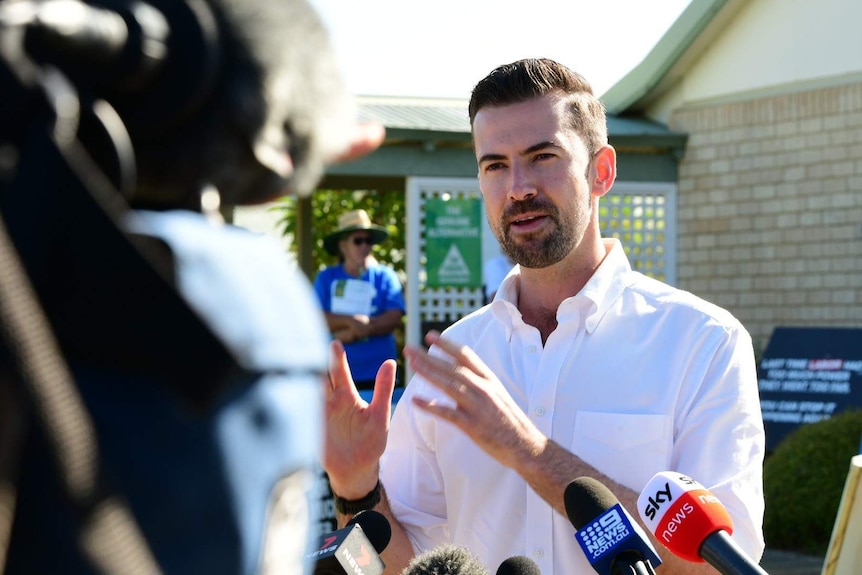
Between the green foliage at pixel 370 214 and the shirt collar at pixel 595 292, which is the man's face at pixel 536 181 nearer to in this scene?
the shirt collar at pixel 595 292

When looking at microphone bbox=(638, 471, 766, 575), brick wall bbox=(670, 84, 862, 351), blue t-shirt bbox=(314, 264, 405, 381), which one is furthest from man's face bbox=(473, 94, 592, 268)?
brick wall bbox=(670, 84, 862, 351)

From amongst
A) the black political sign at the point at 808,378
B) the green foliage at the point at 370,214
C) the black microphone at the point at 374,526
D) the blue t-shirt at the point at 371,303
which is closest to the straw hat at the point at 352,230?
the blue t-shirt at the point at 371,303

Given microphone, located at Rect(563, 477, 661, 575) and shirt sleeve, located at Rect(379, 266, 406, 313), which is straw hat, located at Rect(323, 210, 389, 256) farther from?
microphone, located at Rect(563, 477, 661, 575)

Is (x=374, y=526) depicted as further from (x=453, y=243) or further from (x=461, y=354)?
(x=453, y=243)

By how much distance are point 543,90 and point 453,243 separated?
971 cm

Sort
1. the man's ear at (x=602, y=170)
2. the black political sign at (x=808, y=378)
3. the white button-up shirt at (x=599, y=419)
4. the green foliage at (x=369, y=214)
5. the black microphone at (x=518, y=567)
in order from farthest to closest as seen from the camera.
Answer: the green foliage at (x=369, y=214), the black political sign at (x=808, y=378), the man's ear at (x=602, y=170), the white button-up shirt at (x=599, y=419), the black microphone at (x=518, y=567)

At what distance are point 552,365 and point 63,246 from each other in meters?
2.40

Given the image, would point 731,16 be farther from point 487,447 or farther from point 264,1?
point 264,1

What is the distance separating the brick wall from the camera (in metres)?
13.2

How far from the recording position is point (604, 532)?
228 cm

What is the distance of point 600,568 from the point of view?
225cm

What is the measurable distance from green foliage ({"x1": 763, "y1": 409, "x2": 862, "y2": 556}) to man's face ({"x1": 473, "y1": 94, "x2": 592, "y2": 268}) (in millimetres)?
6604

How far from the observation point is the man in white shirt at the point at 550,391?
9.28ft

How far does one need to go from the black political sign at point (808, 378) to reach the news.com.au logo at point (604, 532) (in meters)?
9.35
